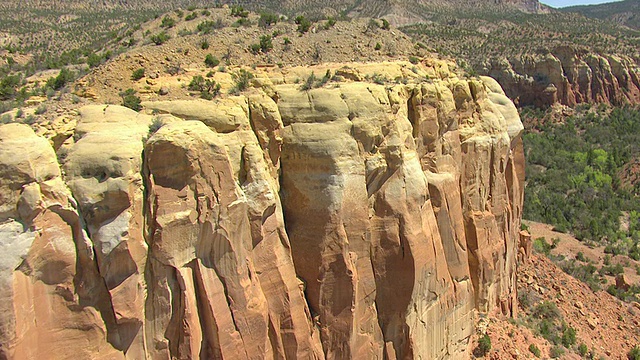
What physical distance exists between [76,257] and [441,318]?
1231 cm

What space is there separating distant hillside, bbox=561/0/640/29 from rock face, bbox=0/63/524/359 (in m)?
161

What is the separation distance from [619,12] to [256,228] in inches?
7808

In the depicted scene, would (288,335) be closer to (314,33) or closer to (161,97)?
(161,97)

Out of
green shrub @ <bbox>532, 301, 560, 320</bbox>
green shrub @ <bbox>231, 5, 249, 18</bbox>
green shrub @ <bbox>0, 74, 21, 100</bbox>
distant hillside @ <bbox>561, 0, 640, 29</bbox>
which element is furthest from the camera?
distant hillside @ <bbox>561, 0, 640, 29</bbox>

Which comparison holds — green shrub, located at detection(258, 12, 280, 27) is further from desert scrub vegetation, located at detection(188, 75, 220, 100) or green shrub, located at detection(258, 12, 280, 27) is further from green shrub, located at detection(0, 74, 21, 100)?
green shrub, located at detection(0, 74, 21, 100)

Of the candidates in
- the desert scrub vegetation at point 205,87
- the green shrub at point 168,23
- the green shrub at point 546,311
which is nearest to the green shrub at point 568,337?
the green shrub at point 546,311

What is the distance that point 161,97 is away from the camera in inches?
566

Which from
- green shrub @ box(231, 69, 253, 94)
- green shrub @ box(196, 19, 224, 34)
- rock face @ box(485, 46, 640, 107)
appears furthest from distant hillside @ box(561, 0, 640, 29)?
green shrub @ box(231, 69, 253, 94)

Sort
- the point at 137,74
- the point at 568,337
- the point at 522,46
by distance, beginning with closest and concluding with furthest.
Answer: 1. the point at 137,74
2. the point at 568,337
3. the point at 522,46

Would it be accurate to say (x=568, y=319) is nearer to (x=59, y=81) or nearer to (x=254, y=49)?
(x=254, y=49)

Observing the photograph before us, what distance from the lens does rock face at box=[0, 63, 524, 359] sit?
10266mm

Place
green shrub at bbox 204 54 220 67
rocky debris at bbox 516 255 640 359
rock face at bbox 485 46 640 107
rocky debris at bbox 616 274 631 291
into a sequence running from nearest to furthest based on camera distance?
green shrub at bbox 204 54 220 67 < rocky debris at bbox 516 255 640 359 < rocky debris at bbox 616 274 631 291 < rock face at bbox 485 46 640 107

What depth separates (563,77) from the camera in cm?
8125

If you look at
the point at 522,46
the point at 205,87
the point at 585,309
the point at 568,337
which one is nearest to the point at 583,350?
the point at 568,337
